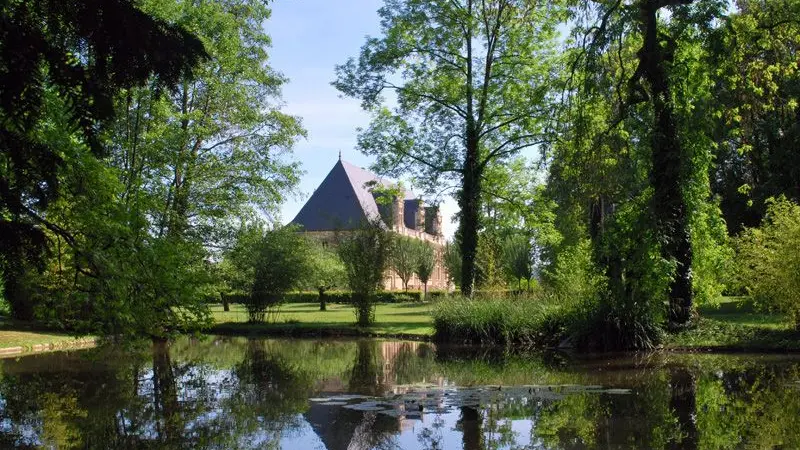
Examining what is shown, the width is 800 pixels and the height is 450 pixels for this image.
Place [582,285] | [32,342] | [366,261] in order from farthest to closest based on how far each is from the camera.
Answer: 1. [366,261]
2. [32,342]
3. [582,285]

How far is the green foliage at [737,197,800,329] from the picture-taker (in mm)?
12984

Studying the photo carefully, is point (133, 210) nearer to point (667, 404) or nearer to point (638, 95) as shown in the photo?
point (667, 404)

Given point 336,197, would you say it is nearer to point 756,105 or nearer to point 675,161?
point 675,161

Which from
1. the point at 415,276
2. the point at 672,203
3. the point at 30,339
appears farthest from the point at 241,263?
the point at 415,276

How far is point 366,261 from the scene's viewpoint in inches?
915

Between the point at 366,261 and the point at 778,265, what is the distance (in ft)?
42.5

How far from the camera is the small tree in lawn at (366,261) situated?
2316cm

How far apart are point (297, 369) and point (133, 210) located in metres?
4.61

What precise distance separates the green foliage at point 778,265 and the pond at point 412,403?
1.27m

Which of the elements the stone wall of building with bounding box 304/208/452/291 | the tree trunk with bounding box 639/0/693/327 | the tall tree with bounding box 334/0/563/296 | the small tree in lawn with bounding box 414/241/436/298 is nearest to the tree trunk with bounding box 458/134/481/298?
the tall tree with bounding box 334/0/563/296

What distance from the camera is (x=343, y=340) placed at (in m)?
20.4

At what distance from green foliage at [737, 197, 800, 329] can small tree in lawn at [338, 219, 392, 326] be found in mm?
11698

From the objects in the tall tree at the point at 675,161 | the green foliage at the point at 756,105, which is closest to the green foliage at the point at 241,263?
the tall tree at the point at 675,161

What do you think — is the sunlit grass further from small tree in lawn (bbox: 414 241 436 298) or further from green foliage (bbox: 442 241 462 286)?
small tree in lawn (bbox: 414 241 436 298)
